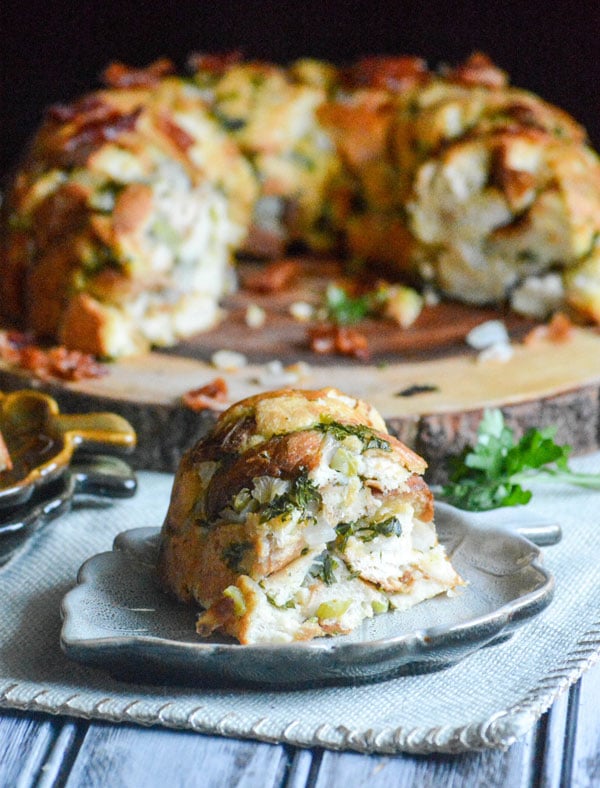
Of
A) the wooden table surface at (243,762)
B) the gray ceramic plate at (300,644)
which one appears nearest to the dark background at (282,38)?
the gray ceramic plate at (300,644)

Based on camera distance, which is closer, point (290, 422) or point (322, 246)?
point (290, 422)

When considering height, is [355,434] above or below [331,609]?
above

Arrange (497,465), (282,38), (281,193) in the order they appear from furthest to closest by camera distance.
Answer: (282,38) → (281,193) → (497,465)

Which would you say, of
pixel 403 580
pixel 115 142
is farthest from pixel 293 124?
pixel 403 580

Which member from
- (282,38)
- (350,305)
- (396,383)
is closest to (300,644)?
(396,383)

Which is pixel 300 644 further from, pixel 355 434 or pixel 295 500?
pixel 355 434

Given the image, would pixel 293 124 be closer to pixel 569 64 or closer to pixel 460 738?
pixel 569 64

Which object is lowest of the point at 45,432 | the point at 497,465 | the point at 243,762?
the point at 243,762

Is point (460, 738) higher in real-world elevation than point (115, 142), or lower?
lower
